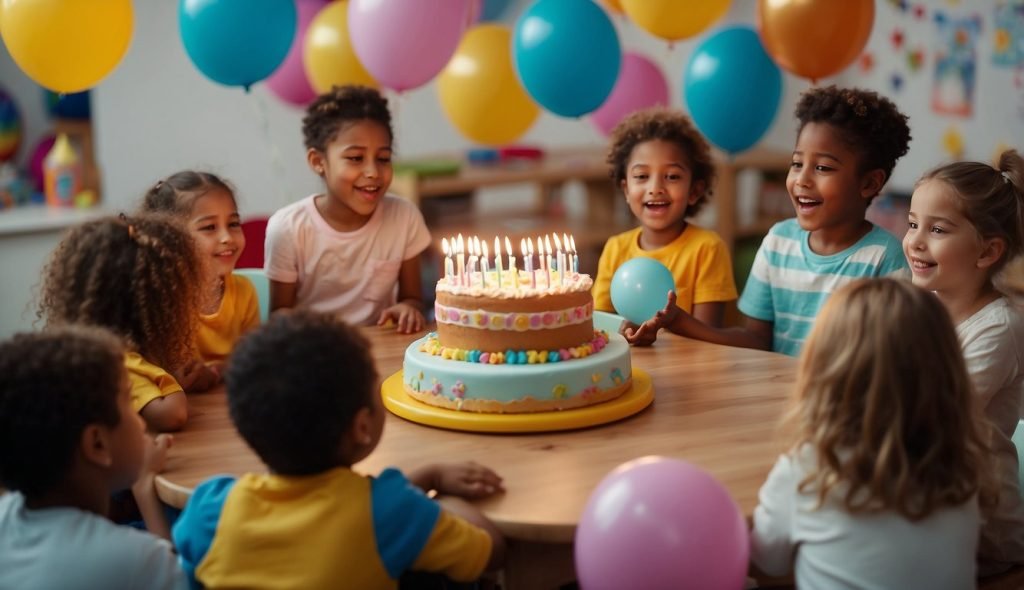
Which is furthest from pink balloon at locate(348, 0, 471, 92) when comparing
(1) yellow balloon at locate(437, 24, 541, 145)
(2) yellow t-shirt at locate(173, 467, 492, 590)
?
(2) yellow t-shirt at locate(173, 467, 492, 590)

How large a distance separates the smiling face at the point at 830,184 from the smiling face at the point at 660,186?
35 centimetres

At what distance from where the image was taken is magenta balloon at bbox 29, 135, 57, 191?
5434 millimetres

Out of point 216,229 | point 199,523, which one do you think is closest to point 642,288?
point 216,229

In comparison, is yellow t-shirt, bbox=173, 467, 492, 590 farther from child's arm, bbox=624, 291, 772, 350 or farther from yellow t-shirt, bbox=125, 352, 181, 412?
child's arm, bbox=624, 291, 772, 350

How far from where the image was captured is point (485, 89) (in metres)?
3.76

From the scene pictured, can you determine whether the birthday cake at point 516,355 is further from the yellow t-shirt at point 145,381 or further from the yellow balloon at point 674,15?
the yellow balloon at point 674,15

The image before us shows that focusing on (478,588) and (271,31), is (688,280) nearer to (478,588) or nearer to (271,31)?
(478,588)

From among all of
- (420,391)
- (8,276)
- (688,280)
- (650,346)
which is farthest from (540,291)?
(8,276)

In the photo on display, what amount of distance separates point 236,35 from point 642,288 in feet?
4.44

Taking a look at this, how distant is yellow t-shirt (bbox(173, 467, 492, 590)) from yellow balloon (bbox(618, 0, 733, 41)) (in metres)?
2.05

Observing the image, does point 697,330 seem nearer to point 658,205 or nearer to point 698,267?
point 698,267

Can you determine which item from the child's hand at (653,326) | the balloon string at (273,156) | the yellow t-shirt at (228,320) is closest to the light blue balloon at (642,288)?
the child's hand at (653,326)

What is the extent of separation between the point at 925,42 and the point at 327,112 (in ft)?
10.8

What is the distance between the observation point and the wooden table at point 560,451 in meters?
1.86
